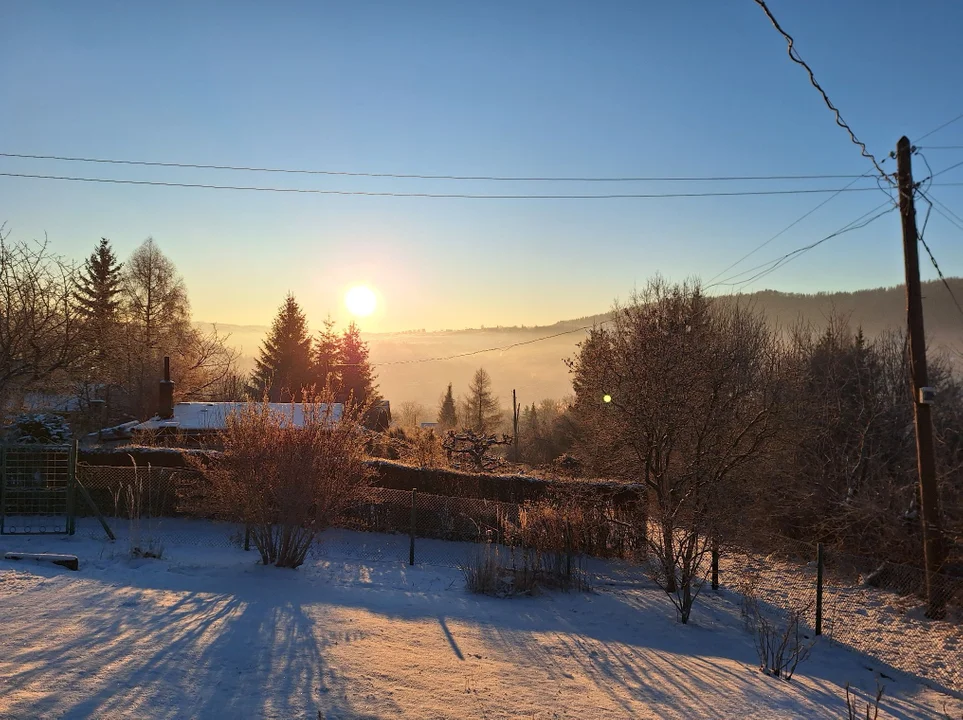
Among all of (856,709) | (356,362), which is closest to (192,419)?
(856,709)

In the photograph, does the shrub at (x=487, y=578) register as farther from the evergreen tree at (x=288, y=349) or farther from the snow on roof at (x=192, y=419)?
the evergreen tree at (x=288, y=349)

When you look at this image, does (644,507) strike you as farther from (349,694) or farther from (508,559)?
(349,694)

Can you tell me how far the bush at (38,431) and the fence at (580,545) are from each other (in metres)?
2.84

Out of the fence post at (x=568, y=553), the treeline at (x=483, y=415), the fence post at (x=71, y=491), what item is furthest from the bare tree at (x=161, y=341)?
the fence post at (x=568, y=553)

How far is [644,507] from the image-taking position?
43.1 feet

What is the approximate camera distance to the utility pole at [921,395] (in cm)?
1099

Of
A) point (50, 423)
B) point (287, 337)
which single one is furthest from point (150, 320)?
point (50, 423)

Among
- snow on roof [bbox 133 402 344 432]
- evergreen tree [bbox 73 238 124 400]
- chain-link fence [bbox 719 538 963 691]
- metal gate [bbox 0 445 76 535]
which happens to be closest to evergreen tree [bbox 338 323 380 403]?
evergreen tree [bbox 73 238 124 400]

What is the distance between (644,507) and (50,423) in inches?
552

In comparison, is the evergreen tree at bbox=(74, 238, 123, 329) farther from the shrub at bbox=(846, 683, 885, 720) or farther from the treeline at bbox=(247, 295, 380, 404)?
the shrub at bbox=(846, 683, 885, 720)

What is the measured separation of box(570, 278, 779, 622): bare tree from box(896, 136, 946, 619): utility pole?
2661mm

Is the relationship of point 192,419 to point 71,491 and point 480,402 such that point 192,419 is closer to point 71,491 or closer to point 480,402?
point 71,491

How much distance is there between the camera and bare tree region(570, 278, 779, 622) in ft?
34.9

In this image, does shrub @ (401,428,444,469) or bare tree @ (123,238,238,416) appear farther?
bare tree @ (123,238,238,416)
